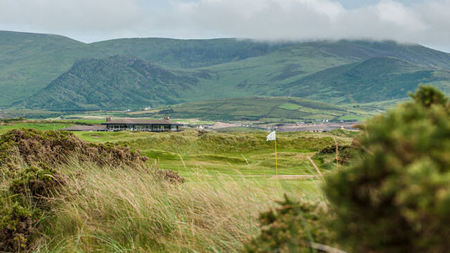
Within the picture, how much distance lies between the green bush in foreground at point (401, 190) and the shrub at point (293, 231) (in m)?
0.67

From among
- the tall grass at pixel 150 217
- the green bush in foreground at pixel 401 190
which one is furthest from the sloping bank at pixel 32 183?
the green bush in foreground at pixel 401 190

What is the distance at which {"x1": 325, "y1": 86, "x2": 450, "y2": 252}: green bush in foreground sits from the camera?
1627mm

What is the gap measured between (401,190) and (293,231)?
1.12m

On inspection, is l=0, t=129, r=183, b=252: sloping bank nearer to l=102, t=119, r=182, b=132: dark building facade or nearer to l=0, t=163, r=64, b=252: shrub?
l=0, t=163, r=64, b=252: shrub

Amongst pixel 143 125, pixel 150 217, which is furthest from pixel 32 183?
pixel 143 125

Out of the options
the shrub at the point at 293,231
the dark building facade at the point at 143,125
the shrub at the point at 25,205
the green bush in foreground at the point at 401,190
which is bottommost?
the dark building facade at the point at 143,125

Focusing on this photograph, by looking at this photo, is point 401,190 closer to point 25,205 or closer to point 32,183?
point 25,205

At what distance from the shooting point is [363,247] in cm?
189

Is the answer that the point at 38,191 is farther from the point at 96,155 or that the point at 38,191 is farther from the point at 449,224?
the point at 449,224

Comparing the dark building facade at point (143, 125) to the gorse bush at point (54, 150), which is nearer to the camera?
the gorse bush at point (54, 150)

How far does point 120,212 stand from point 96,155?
5224 mm

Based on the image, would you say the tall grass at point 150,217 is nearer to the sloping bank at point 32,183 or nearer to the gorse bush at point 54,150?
the sloping bank at point 32,183

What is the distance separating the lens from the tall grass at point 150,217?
4.82 metres

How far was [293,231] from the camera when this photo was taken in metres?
2.69
